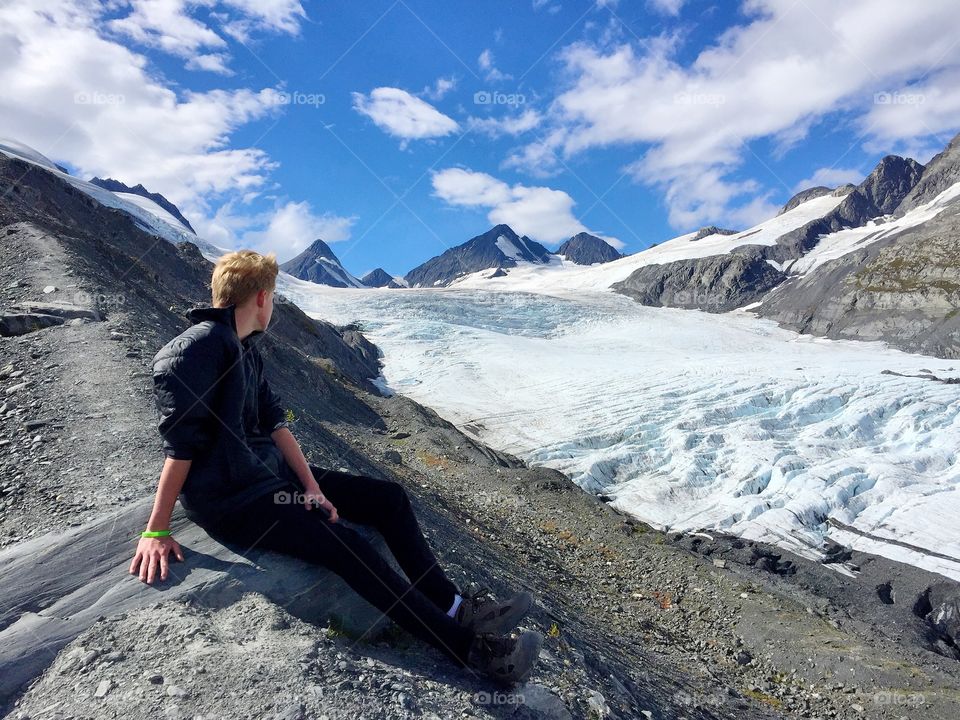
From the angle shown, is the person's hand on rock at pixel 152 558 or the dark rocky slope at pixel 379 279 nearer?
the person's hand on rock at pixel 152 558

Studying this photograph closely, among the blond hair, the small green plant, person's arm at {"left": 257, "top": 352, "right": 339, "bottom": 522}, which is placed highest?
the blond hair

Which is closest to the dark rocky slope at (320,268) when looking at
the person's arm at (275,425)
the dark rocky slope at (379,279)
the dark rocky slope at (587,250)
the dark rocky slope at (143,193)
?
the dark rocky slope at (379,279)

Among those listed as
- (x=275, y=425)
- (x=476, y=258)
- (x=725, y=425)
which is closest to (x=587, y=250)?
(x=476, y=258)

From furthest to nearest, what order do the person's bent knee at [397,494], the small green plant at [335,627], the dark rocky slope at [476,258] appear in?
the dark rocky slope at [476,258] < the person's bent knee at [397,494] < the small green plant at [335,627]

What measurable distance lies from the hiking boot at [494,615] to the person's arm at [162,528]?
1.83 meters

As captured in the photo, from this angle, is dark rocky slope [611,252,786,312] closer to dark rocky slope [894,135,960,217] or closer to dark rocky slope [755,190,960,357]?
dark rocky slope [755,190,960,357]

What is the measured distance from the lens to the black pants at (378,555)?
3.78m

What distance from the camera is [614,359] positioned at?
113 feet

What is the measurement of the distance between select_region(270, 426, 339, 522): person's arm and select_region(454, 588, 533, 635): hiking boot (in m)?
1.06

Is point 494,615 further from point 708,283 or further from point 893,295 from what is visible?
point 708,283

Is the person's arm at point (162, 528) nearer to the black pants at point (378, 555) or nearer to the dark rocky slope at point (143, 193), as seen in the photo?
the black pants at point (378, 555)

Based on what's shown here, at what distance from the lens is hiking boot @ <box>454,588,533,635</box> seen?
397 cm

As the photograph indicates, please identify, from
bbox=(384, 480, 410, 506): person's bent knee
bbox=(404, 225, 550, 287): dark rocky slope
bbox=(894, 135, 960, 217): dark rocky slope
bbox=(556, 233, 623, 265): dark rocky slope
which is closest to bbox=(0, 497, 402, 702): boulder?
bbox=(384, 480, 410, 506): person's bent knee

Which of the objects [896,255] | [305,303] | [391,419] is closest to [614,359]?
[391,419]
